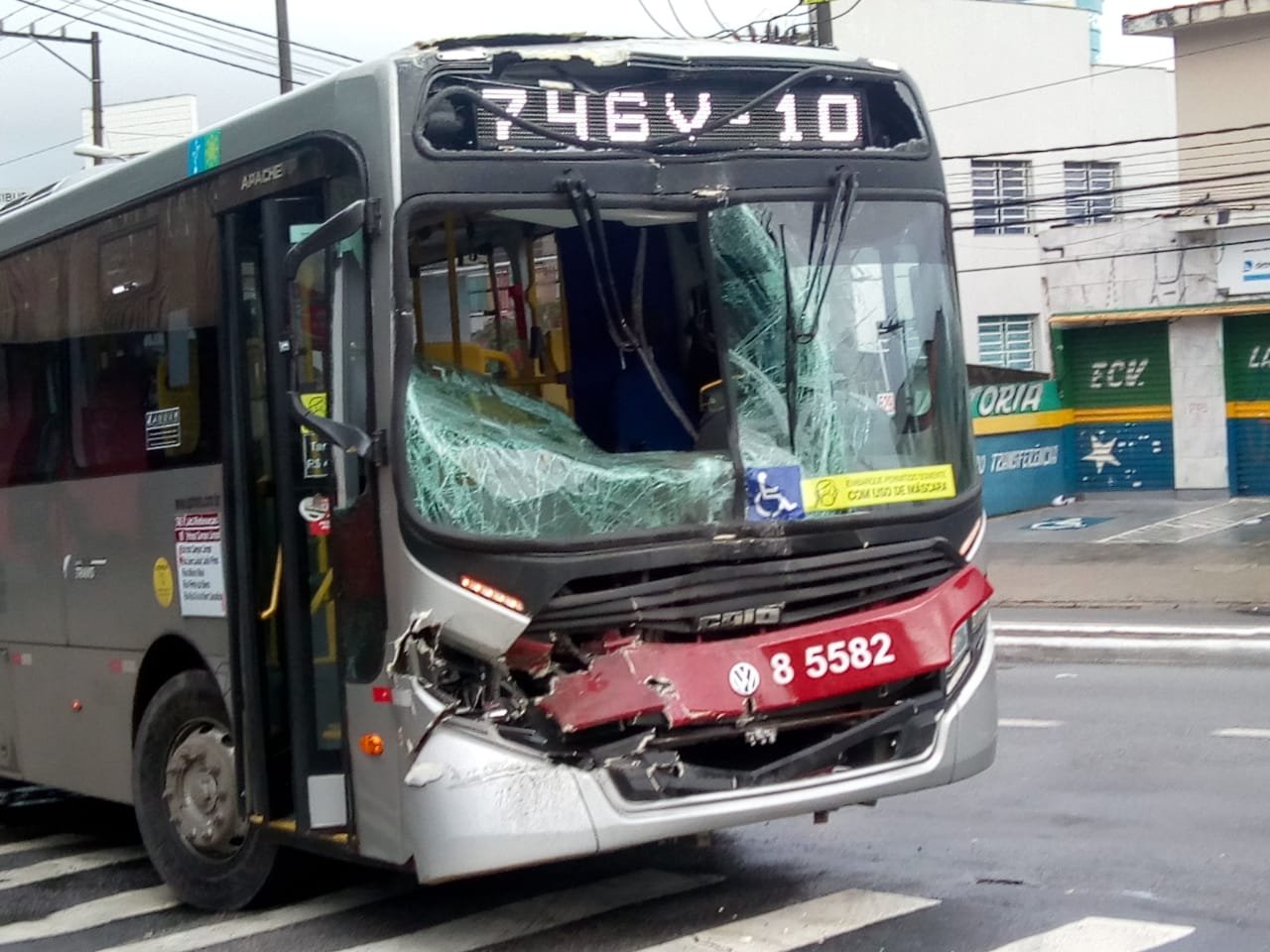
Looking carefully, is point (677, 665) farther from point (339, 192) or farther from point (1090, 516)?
point (1090, 516)

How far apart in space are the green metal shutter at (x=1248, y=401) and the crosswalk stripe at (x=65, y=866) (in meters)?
23.2

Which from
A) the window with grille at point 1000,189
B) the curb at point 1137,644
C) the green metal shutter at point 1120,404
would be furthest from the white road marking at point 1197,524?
the window with grille at point 1000,189

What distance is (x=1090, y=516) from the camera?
27641 mm

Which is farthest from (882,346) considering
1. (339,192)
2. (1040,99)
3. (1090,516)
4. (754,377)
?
(1040,99)

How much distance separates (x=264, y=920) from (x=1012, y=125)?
3104 cm

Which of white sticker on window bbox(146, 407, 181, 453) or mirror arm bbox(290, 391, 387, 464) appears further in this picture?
white sticker on window bbox(146, 407, 181, 453)

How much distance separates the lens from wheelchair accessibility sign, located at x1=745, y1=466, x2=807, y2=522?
608cm

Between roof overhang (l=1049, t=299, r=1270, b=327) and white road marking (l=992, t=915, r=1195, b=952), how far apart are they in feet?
77.0

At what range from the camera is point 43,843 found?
9383 mm

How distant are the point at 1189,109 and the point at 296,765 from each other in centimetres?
2693

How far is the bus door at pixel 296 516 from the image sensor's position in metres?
6.06

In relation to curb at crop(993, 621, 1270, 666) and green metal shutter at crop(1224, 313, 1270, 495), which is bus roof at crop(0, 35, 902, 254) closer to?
curb at crop(993, 621, 1270, 666)

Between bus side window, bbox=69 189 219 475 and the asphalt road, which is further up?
bus side window, bbox=69 189 219 475

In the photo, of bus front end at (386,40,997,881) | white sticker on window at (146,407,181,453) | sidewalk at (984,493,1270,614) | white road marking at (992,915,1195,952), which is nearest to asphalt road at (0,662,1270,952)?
white road marking at (992,915,1195,952)
